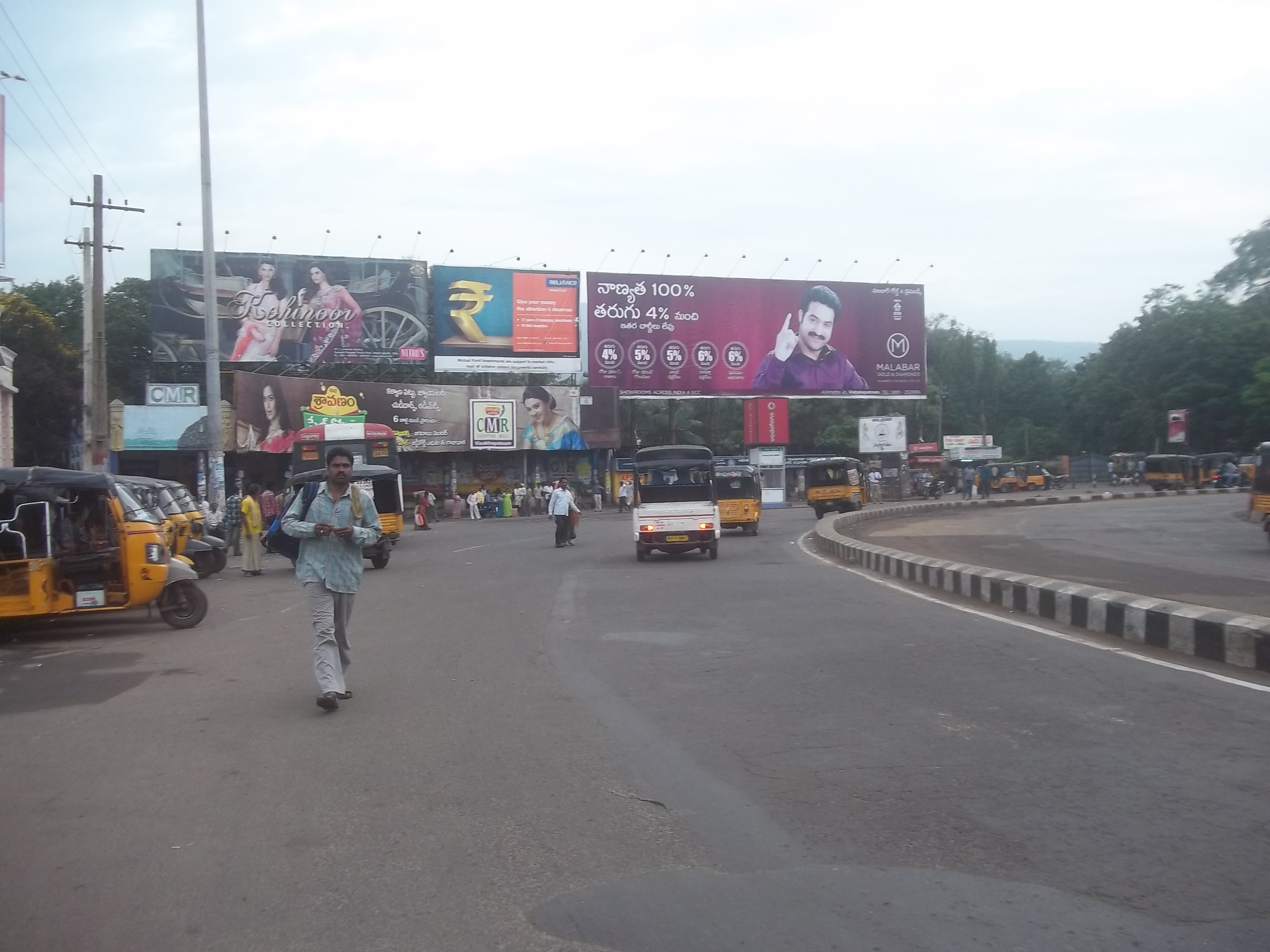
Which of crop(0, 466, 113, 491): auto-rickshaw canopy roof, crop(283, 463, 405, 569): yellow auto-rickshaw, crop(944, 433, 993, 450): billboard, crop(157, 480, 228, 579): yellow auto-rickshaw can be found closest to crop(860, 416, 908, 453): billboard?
crop(944, 433, 993, 450): billboard

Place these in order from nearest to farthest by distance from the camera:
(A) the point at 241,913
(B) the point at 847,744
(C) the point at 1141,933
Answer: (C) the point at 1141,933 → (A) the point at 241,913 → (B) the point at 847,744

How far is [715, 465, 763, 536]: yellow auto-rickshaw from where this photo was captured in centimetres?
3228

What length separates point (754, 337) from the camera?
182 ft

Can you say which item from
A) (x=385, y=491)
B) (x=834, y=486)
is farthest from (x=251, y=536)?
(x=834, y=486)

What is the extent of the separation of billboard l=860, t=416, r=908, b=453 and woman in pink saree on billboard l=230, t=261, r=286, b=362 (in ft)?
104

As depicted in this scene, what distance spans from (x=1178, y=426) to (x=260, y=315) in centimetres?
4281

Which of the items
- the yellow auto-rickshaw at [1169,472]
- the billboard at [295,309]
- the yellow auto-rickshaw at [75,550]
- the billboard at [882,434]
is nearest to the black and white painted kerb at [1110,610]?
the yellow auto-rickshaw at [75,550]

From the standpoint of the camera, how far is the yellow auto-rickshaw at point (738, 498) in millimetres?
32281

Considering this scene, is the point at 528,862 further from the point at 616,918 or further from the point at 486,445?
the point at 486,445

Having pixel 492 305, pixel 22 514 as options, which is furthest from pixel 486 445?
pixel 22 514

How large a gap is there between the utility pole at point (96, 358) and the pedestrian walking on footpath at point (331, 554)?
20364 mm

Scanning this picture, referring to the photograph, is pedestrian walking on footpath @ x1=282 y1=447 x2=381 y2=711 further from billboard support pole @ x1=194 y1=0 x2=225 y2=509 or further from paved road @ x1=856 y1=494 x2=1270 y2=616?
billboard support pole @ x1=194 y1=0 x2=225 y2=509

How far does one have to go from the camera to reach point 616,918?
399cm

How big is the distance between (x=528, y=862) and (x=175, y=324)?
45.5 meters
